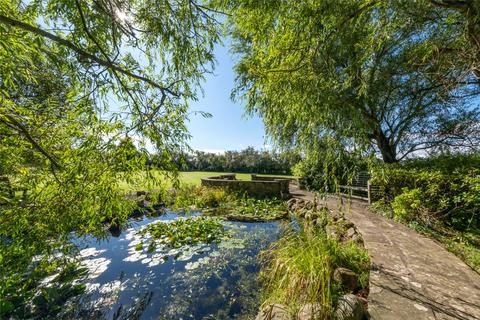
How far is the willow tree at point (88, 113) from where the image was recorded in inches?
80.4

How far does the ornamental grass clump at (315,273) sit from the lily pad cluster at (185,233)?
8.63ft

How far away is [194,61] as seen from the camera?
8.84ft

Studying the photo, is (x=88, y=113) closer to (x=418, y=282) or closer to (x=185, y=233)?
(x=418, y=282)

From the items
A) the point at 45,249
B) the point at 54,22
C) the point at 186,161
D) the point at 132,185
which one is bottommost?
the point at 45,249

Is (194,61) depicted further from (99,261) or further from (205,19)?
(99,261)

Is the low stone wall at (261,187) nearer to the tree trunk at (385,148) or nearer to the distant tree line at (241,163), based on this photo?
the tree trunk at (385,148)

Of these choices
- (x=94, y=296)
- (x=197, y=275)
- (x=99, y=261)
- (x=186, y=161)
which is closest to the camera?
(x=186, y=161)

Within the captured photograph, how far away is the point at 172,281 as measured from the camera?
151 inches

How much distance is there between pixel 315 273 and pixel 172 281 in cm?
275

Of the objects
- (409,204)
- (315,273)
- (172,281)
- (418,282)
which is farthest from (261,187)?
(418,282)

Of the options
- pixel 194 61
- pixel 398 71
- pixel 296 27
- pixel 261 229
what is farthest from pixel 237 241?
pixel 398 71

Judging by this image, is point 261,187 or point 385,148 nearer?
point 385,148

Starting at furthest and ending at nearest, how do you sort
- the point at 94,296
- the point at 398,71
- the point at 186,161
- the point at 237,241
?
the point at 398,71 < the point at 237,241 < the point at 94,296 < the point at 186,161

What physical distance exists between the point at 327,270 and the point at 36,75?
4.24m
